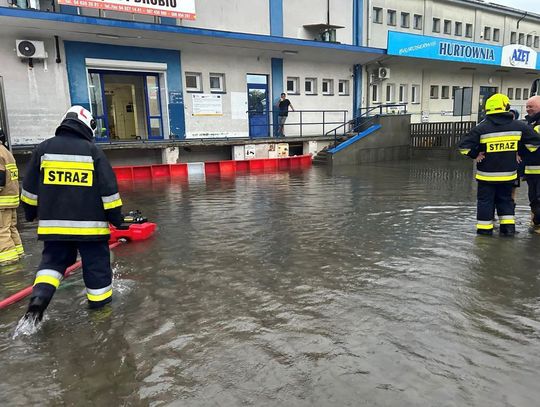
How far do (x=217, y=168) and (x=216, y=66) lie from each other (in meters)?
5.18

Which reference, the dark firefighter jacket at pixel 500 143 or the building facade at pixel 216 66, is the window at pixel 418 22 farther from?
the dark firefighter jacket at pixel 500 143

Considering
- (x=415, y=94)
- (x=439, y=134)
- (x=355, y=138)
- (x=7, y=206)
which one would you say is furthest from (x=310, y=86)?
(x=7, y=206)

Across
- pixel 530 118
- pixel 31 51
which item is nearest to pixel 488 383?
pixel 530 118

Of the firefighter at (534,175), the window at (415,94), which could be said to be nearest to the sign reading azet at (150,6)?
the firefighter at (534,175)

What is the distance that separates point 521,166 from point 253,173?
10132 millimetres

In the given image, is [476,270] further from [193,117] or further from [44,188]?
[193,117]

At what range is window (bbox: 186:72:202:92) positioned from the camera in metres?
17.8

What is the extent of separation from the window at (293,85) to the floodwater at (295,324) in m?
14.9

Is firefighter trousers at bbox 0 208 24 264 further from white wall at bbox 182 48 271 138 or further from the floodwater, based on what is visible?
white wall at bbox 182 48 271 138

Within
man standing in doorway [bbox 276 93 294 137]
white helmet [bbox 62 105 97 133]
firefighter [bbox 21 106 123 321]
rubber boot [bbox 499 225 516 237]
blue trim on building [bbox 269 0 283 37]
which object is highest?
blue trim on building [bbox 269 0 283 37]

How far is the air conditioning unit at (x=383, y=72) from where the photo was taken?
74.8ft

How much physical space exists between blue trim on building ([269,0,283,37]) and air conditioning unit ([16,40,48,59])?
9.69 meters

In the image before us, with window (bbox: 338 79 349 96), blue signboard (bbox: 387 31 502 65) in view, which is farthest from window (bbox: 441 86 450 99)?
window (bbox: 338 79 349 96)

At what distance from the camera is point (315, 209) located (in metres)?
8.59
